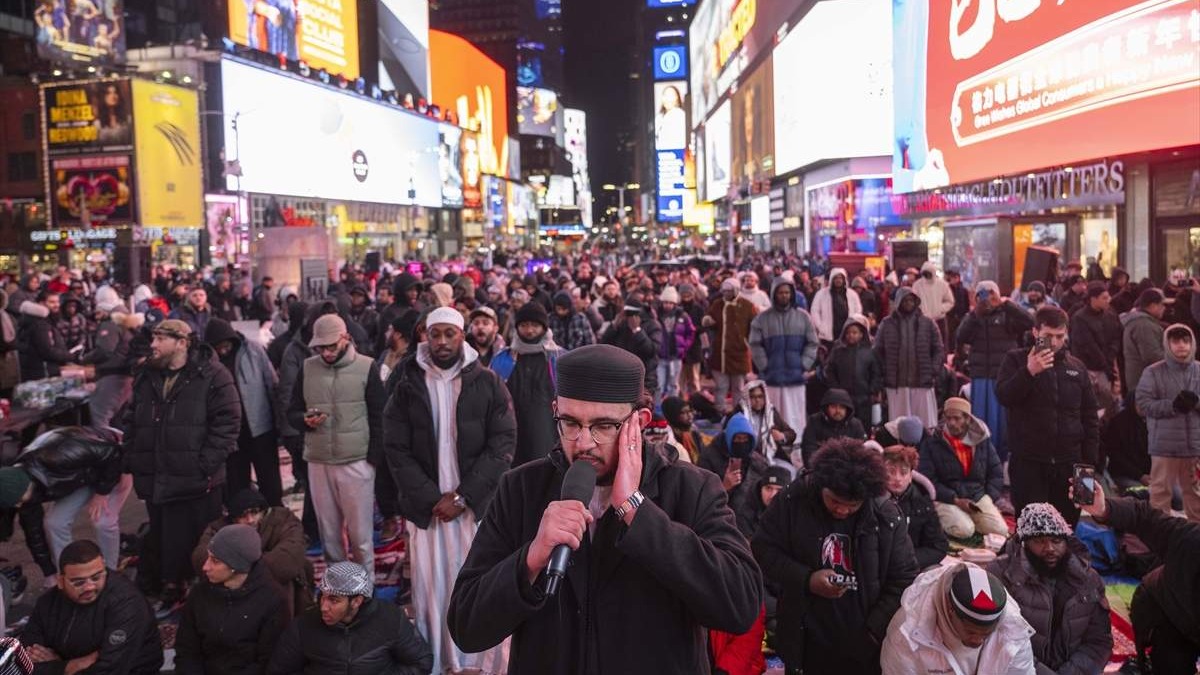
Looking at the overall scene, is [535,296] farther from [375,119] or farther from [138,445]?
[375,119]

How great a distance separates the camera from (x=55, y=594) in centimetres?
473

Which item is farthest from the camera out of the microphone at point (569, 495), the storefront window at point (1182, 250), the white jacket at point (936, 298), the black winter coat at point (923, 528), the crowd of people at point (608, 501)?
the storefront window at point (1182, 250)

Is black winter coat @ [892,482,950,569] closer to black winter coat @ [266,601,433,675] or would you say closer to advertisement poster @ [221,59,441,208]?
black winter coat @ [266,601,433,675]

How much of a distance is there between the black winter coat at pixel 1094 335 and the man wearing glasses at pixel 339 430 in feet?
22.3

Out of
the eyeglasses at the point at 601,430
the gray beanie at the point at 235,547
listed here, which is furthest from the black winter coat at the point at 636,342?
the eyeglasses at the point at 601,430

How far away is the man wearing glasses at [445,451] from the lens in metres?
5.17

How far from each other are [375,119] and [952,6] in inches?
1892

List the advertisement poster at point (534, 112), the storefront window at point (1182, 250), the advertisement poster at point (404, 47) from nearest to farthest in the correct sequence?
1. the storefront window at point (1182, 250)
2. the advertisement poster at point (404, 47)
3. the advertisement poster at point (534, 112)

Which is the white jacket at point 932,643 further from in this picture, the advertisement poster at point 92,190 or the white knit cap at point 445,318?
the advertisement poster at point 92,190

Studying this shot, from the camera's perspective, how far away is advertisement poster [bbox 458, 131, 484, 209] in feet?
271

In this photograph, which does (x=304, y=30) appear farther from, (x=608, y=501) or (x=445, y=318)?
(x=608, y=501)

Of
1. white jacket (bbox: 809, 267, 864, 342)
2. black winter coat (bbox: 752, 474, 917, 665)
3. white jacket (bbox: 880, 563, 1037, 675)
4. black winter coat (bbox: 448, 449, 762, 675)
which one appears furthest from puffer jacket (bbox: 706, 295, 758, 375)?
black winter coat (bbox: 448, 449, 762, 675)

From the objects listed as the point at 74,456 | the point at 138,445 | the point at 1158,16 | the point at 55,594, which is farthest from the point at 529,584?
the point at 1158,16

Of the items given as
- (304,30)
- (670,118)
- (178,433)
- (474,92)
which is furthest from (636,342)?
(670,118)
